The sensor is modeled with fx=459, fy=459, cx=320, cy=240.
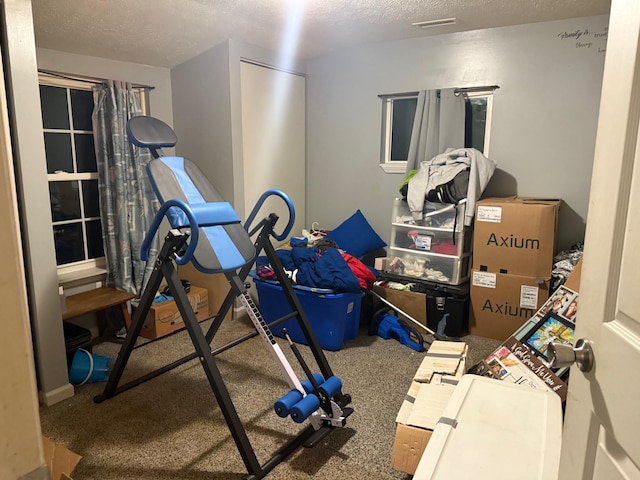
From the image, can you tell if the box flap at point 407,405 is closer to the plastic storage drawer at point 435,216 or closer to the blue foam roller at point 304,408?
the blue foam roller at point 304,408

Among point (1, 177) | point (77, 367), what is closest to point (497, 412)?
point (1, 177)

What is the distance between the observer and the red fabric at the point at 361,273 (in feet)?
10.8

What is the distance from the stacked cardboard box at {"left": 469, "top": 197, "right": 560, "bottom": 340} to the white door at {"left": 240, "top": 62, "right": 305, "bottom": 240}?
169cm

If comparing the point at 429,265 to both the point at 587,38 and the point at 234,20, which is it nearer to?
the point at 587,38

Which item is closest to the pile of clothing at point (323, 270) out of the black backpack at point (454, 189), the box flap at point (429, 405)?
the black backpack at point (454, 189)

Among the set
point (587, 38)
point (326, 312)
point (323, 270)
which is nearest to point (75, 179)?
point (323, 270)

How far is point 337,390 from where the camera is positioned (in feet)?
7.29

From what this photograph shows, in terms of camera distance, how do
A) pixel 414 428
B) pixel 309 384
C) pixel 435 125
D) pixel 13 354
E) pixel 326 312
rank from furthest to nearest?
pixel 435 125 < pixel 326 312 < pixel 309 384 < pixel 414 428 < pixel 13 354

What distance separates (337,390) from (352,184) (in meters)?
2.25

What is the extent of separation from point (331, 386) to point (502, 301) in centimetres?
162

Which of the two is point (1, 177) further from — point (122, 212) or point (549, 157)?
point (549, 157)

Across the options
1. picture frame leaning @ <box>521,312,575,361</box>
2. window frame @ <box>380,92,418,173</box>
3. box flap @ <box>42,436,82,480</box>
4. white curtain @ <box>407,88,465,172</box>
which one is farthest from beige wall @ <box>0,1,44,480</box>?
window frame @ <box>380,92,418,173</box>

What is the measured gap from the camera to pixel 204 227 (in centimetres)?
228

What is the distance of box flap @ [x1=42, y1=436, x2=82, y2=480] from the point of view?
5.61 feet
